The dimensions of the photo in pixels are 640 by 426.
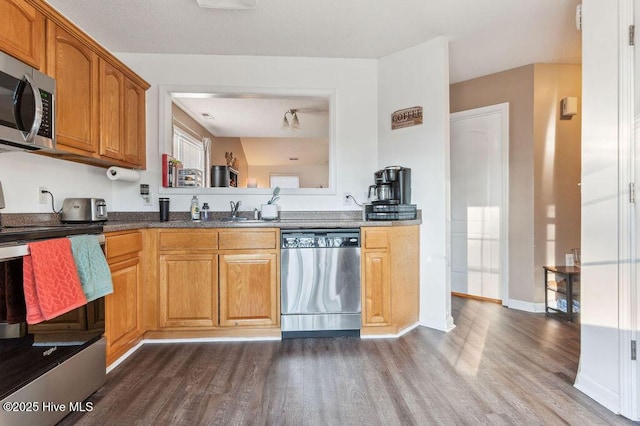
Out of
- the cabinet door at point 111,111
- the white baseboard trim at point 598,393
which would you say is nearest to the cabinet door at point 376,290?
the white baseboard trim at point 598,393

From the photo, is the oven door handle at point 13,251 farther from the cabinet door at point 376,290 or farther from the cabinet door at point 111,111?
the cabinet door at point 376,290

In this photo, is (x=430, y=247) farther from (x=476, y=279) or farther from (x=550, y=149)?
(x=550, y=149)

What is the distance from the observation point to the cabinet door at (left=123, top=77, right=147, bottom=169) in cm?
246

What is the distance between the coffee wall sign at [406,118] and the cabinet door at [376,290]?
1.20 m

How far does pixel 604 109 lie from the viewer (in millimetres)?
1578

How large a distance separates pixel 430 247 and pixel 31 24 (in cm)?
298

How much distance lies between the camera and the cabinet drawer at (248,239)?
2.29 m

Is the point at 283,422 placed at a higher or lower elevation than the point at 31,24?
lower

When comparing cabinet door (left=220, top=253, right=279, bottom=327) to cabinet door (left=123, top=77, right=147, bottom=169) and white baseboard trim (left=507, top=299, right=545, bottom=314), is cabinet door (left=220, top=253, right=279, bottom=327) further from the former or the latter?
white baseboard trim (left=507, top=299, right=545, bottom=314)

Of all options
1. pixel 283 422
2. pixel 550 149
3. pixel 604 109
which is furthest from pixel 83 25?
pixel 550 149

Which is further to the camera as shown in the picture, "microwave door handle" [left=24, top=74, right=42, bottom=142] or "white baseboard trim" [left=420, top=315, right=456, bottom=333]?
"white baseboard trim" [left=420, top=315, right=456, bottom=333]

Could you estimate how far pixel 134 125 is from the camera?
8.46 feet

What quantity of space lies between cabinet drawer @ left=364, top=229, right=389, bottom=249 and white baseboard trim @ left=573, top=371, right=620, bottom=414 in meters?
1.33

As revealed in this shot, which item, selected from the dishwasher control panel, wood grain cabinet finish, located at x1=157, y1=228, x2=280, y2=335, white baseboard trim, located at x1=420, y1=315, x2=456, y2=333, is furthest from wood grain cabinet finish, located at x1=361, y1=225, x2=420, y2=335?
wood grain cabinet finish, located at x1=157, y1=228, x2=280, y2=335
